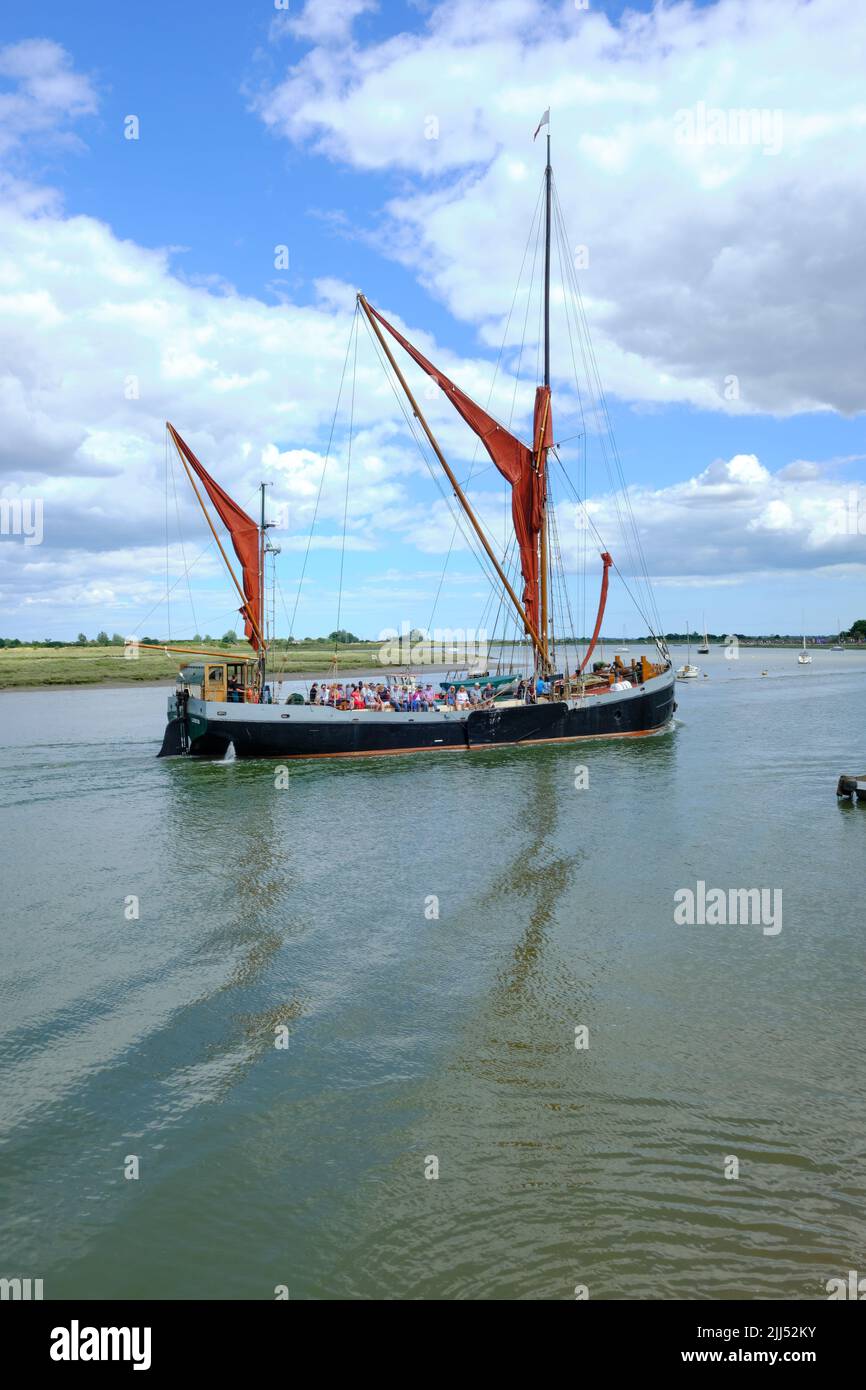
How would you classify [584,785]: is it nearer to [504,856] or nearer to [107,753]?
[504,856]

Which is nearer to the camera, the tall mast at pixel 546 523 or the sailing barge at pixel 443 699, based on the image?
the sailing barge at pixel 443 699

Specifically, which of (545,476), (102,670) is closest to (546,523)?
(545,476)

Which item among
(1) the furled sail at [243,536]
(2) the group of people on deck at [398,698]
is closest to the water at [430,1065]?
(2) the group of people on deck at [398,698]

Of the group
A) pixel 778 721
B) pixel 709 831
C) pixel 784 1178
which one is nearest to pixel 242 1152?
pixel 784 1178

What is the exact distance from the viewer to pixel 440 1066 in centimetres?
1234

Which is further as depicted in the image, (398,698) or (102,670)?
(102,670)

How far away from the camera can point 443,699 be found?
5147cm

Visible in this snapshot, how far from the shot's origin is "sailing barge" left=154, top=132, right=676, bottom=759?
45.3 meters

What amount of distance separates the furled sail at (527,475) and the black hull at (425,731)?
20.0 feet

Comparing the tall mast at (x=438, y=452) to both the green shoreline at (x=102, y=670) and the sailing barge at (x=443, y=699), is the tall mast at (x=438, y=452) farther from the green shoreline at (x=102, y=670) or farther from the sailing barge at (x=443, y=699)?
the green shoreline at (x=102, y=670)

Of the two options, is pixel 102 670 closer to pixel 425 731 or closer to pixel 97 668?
pixel 97 668

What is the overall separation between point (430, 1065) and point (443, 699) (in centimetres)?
3941

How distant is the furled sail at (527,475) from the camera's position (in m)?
49.5
